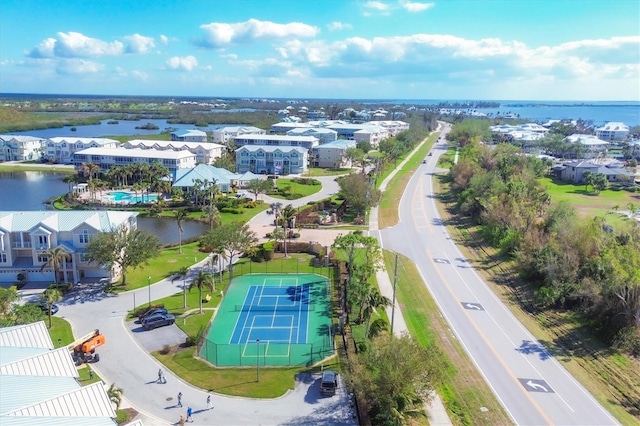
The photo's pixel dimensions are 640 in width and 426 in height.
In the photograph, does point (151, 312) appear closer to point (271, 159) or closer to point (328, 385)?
point (328, 385)

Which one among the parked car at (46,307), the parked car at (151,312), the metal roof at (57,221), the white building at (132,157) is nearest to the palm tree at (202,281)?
the parked car at (151,312)

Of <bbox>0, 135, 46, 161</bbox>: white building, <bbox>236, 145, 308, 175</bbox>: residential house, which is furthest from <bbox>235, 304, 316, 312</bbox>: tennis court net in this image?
<bbox>0, 135, 46, 161</bbox>: white building

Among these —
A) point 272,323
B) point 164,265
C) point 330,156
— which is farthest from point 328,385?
point 330,156

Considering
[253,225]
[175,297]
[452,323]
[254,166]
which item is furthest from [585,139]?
[175,297]

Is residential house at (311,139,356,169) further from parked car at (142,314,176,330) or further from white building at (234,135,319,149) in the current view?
parked car at (142,314,176,330)

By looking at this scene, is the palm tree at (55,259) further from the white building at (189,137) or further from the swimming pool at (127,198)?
the white building at (189,137)

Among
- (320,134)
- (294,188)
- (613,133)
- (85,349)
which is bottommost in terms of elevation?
(85,349)

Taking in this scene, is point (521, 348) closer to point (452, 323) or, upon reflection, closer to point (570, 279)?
point (452, 323)
